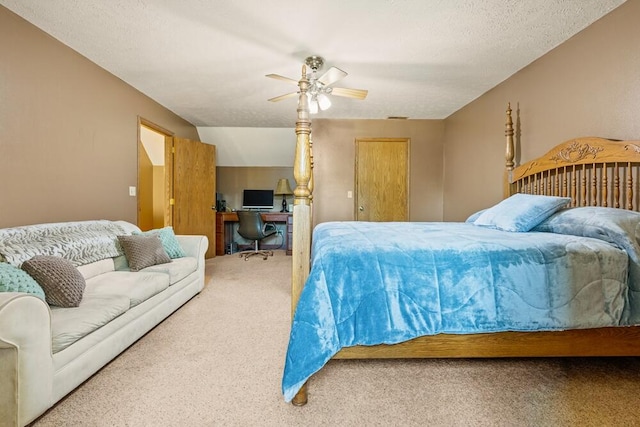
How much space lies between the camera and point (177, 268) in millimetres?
2766

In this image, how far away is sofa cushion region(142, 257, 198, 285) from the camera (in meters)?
2.65

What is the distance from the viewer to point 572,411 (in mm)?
1428

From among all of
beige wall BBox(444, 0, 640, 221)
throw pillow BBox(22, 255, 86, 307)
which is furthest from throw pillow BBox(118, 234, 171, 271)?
beige wall BBox(444, 0, 640, 221)

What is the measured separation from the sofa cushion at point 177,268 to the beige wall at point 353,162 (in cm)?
244

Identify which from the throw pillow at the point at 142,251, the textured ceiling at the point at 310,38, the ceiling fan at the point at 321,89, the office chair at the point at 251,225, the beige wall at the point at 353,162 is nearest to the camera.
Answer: the textured ceiling at the point at 310,38

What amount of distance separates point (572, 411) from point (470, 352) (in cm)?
47

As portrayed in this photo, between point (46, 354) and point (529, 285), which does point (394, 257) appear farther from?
point (46, 354)

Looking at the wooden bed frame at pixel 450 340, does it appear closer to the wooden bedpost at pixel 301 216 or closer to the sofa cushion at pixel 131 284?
the wooden bedpost at pixel 301 216

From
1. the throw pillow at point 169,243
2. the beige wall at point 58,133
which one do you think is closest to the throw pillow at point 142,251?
the throw pillow at point 169,243

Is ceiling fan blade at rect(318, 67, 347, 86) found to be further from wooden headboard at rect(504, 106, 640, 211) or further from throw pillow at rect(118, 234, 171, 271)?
throw pillow at rect(118, 234, 171, 271)

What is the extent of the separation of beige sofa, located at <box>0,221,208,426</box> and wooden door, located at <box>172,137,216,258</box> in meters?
2.36

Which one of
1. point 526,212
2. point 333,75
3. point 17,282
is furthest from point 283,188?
point 17,282

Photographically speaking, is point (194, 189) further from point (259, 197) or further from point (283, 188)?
point (283, 188)

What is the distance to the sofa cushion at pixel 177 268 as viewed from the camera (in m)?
2.65
